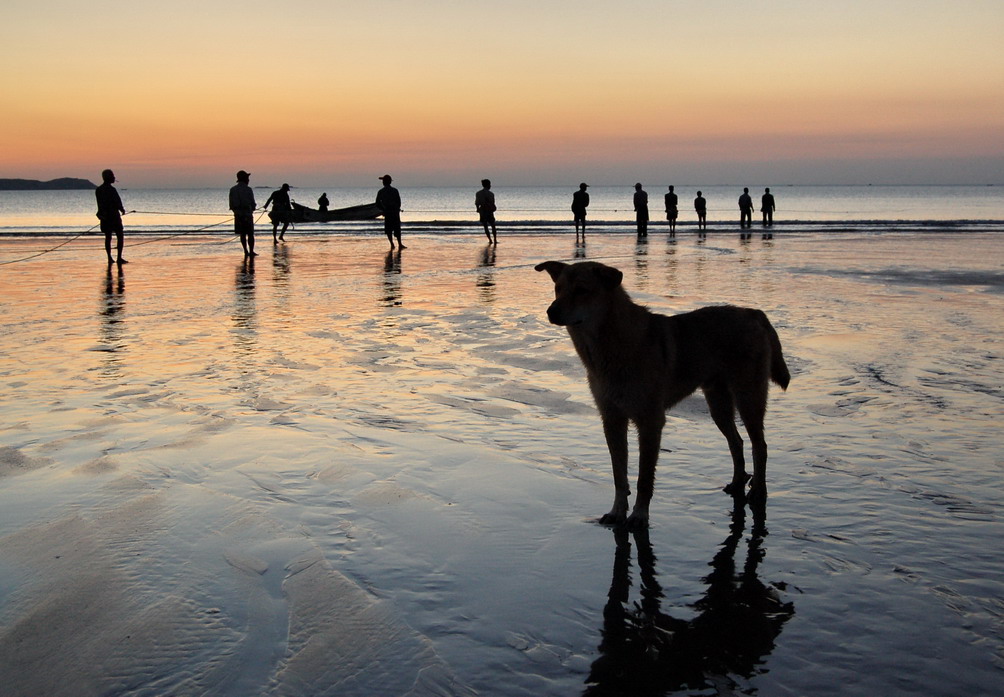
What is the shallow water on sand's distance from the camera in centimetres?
330

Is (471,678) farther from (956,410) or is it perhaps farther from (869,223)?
(869,223)

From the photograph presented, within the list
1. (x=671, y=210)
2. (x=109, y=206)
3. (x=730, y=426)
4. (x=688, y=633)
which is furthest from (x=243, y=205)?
(x=688, y=633)

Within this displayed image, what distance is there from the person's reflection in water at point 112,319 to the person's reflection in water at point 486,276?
602cm

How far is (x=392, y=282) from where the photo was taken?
18.2m

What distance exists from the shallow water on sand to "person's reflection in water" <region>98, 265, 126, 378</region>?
0.49 feet

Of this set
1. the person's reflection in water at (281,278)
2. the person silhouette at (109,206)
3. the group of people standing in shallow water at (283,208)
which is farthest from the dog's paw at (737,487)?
the person silhouette at (109,206)

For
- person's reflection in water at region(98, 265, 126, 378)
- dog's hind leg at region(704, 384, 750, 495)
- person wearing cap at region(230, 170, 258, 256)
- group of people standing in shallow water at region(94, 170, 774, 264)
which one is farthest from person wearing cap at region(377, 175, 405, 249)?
dog's hind leg at region(704, 384, 750, 495)

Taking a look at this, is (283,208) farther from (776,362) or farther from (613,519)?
(613,519)

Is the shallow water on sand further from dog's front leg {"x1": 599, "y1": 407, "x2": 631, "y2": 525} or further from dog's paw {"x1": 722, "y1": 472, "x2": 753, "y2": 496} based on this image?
dog's front leg {"x1": 599, "y1": 407, "x2": 631, "y2": 525}

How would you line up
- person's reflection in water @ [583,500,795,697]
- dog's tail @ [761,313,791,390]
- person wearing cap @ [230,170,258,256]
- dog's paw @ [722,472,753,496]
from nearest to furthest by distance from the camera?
1. person's reflection in water @ [583,500,795,697]
2. dog's paw @ [722,472,753,496]
3. dog's tail @ [761,313,791,390]
4. person wearing cap @ [230,170,258,256]

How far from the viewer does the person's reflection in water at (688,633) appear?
3182mm

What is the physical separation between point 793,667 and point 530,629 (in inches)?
41.4

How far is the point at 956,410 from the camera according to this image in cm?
700

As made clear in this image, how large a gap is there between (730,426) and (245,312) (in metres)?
9.54
